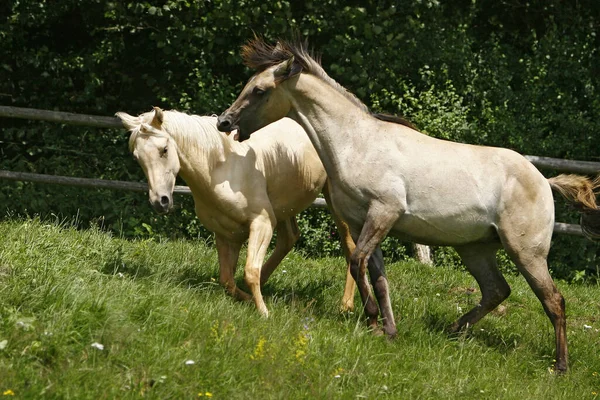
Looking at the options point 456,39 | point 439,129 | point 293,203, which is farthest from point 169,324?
point 456,39

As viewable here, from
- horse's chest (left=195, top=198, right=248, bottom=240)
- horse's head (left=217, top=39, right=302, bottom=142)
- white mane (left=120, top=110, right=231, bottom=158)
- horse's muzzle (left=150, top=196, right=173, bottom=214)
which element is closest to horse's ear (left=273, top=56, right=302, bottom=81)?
horse's head (left=217, top=39, right=302, bottom=142)

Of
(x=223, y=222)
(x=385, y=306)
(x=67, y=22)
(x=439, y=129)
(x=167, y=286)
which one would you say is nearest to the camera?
(x=167, y=286)

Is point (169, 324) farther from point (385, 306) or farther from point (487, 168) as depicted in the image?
point (487, 168)

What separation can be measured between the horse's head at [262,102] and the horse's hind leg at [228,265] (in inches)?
37.1

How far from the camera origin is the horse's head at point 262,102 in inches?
260

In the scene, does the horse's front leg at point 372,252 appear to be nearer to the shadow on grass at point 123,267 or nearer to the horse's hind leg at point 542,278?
the horse's hind leg at point 542,278

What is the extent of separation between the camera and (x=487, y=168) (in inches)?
266

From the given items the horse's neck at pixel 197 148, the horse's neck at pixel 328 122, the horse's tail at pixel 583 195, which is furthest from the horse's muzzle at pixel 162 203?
the horse's tail at pixel 583 195

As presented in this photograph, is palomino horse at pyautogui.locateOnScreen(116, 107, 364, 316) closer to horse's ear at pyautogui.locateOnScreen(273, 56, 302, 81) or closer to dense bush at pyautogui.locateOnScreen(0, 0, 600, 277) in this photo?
horse's ear at pyautogui.locateOnScreen(273, 56, 302, 81)

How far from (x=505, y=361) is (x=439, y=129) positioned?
5.24m

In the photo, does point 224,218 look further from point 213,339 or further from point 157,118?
point 213,339

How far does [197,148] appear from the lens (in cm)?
690

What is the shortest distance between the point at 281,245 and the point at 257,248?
0.93 m

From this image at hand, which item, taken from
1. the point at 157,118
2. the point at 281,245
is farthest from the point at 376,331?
the point at 157,118
